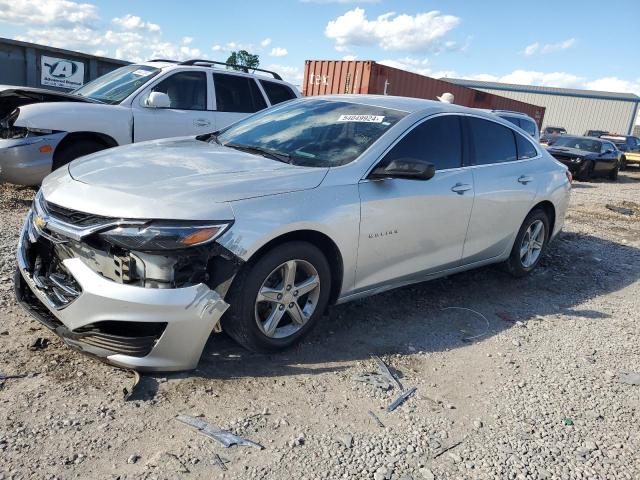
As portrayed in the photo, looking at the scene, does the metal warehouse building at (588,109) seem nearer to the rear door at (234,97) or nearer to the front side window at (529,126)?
the front side window at (529,126)

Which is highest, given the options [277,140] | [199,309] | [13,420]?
[277,140]

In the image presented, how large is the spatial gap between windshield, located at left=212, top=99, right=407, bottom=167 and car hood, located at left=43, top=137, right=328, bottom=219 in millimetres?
226

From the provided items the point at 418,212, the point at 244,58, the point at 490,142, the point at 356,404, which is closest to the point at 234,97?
the point at 490,142

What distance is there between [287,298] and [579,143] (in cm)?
1821

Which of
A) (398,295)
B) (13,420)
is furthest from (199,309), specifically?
(398,295)

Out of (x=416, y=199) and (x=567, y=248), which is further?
(x=567, y=248)

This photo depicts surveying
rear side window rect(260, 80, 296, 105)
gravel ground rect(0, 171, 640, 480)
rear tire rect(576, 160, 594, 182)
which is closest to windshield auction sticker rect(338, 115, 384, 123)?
gravel ground rect(0, 171, 640, 480)

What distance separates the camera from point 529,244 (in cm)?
552

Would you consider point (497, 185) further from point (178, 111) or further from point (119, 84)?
point (119, 84)

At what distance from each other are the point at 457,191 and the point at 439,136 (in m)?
0.46

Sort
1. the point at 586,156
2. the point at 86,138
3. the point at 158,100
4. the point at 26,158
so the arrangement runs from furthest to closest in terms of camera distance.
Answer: the point at 586,156 < the point at 158,100 < the point at 86,138 < the point at 26,158

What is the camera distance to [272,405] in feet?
9.59

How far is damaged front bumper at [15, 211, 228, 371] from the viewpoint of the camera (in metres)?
2.76

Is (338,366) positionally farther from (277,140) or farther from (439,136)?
(439,136)
